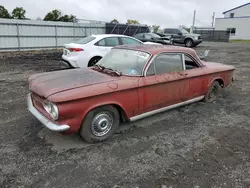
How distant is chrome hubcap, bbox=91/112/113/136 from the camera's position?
3.48 m

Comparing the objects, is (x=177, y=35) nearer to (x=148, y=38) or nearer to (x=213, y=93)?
(x=148, y=38)

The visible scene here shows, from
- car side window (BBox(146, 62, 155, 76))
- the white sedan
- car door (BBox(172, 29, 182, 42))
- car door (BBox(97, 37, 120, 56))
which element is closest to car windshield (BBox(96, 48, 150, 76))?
car side window (BBox(146, 62, 155, 76))

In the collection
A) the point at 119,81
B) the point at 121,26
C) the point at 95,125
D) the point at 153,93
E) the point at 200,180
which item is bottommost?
the point at 200,180

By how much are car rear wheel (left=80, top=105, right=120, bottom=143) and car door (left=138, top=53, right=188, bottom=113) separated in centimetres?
56

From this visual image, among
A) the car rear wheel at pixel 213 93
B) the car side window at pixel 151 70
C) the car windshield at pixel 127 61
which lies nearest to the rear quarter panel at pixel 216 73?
the car rear wheel at pixel 213 93

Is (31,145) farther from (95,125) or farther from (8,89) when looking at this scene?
(8,89)

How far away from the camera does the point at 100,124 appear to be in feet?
11.6

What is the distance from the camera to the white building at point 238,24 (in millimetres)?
37438

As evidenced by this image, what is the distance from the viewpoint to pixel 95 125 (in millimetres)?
3500

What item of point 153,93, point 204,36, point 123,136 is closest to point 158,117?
point 153,93

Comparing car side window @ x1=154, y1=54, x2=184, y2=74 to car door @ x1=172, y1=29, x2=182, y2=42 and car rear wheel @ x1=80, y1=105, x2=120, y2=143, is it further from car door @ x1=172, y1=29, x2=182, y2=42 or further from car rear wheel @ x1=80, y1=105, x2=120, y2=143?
car door @ x1=172, y1=29, x2=182, y2=42

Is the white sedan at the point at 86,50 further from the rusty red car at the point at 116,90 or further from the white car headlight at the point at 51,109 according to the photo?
the white car headlight at the point at 51,109

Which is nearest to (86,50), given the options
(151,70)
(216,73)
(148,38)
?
(151,70)

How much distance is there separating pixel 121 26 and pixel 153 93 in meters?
18.5
